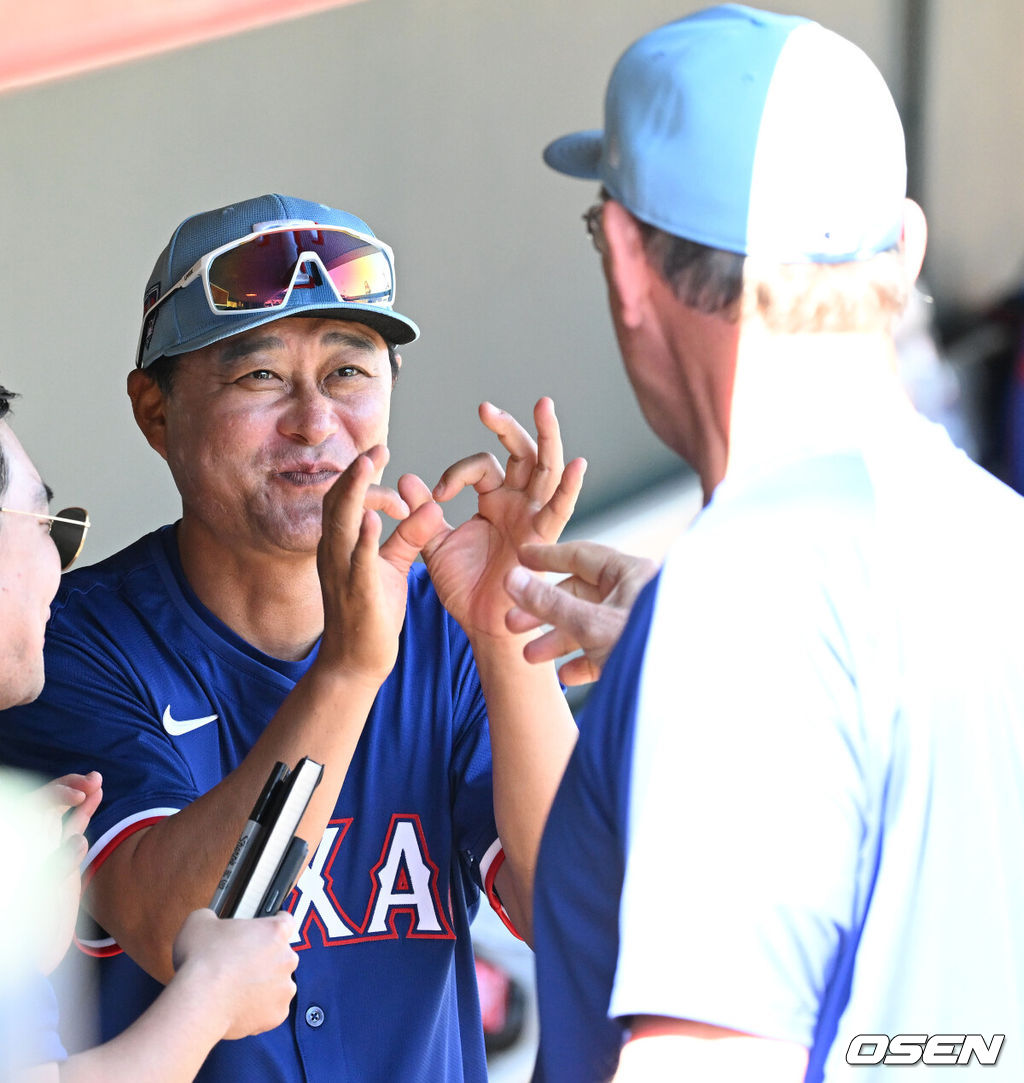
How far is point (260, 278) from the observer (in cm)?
158

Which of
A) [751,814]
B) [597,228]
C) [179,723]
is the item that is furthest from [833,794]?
[179,723]

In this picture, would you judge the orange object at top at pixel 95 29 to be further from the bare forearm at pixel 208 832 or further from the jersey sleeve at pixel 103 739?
the bare forearm at pixel 208 832

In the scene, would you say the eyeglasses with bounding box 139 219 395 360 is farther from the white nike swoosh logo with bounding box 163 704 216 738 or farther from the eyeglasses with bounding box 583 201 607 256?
the eyeglasses with bounding box 583 201 607 256

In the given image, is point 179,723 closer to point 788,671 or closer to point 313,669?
point 313,669

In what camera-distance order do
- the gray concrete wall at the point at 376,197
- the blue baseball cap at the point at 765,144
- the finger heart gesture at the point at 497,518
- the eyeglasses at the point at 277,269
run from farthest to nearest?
the gray concrete wall at the point at 376,197
the eyeglasses at the point at 277,269
the finger heart gesture at the point at 497,518
the blue baseball cap at the point at 765,144

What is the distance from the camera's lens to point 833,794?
773mm

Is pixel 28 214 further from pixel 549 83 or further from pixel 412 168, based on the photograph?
pixel 549 83

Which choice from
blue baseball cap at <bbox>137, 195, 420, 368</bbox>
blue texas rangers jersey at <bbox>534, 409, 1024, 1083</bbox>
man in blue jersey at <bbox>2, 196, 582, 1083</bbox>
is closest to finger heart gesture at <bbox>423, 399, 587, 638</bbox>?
man in blue jersey at <bbox>2, 196, 582, 1083</bbox>

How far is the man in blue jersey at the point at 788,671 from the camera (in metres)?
0.77

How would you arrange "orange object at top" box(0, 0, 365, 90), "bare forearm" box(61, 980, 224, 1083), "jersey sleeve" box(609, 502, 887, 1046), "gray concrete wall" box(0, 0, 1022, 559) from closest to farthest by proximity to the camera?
"jersey sleeve" box(609, 502, 887, 1046)
"bare forearm" box(61, 980, 224, 1083)
"orange object at top" box(0, 0, 365, 90)
"gray concrete wall" box(0, 0, 1022, 559)

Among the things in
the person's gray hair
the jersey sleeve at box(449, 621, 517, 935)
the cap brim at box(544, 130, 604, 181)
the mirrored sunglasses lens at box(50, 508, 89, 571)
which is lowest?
the jersey sleeve at box(449, 621, 517, 935)

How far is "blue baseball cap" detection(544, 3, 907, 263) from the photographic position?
87cm

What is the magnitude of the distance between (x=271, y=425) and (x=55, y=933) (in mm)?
644

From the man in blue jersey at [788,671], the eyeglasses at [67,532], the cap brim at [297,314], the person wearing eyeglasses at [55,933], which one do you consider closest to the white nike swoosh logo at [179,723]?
the person wearing eyeglasses at [55,933]
